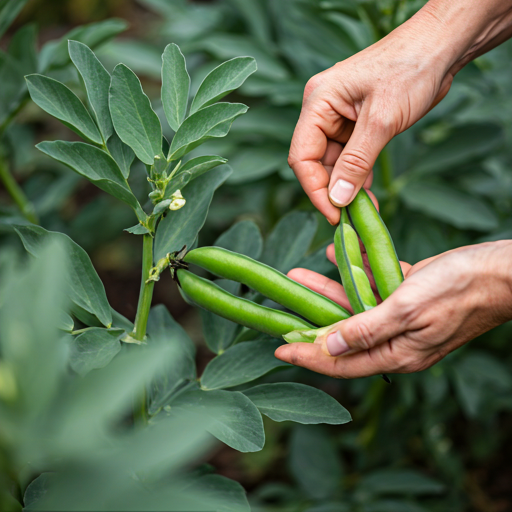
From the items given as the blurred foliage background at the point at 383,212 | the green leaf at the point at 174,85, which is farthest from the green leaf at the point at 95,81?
the blurred foliage background at the point at 383,212

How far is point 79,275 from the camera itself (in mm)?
960

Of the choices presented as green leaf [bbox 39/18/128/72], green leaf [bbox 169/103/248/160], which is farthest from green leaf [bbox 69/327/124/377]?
green leaf [bbox 39/18/128/72]

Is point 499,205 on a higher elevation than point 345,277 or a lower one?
lower

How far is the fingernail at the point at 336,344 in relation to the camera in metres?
0.95

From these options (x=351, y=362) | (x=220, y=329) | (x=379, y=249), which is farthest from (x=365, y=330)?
(x=220, y=329)

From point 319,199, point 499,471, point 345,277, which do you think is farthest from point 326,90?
point 499,471

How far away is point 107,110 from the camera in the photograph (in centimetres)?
98

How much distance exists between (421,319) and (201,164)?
0.55 m

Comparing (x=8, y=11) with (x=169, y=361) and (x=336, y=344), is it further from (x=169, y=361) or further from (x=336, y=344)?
(x=336, y=344)

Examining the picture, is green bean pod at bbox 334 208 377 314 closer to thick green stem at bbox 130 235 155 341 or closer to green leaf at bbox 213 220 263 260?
green leaf at bbox 213 220 263 260

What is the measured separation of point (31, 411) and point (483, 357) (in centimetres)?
187

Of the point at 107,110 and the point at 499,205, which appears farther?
the point at 499,205

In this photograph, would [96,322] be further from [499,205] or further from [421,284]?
[499,205]

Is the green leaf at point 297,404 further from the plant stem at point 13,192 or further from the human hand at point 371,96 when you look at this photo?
the plant stem at point 13,192
